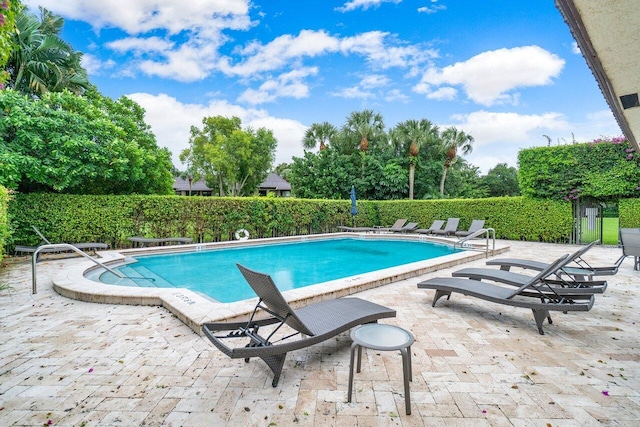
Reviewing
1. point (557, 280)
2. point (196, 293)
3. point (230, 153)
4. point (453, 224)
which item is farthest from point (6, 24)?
point (230, 153)

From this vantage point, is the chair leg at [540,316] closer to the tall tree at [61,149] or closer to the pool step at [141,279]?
the pool step at [141,279]

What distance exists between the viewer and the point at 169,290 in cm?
543

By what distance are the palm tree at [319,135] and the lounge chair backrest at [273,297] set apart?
92.7 feet

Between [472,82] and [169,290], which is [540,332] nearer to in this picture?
[169,290]

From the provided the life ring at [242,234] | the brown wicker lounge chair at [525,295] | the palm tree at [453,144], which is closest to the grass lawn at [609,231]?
the palm tree at [453,144]

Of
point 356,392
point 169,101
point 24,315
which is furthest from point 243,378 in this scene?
point 169,101

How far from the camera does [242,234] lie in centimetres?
1471

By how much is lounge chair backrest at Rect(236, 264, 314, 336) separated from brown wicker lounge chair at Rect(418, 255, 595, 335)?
2841 mm

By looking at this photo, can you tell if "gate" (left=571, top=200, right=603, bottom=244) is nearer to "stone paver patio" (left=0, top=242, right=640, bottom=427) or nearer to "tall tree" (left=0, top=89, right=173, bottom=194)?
"stone paver patio" (left=0, top=242, right=640, bottom=427)

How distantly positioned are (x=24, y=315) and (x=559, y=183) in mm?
18191

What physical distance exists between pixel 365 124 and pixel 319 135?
469cm

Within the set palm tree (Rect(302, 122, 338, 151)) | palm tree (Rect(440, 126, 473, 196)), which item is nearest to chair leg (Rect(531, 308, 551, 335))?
palm tree (Rect(440, 126, 473, 196))

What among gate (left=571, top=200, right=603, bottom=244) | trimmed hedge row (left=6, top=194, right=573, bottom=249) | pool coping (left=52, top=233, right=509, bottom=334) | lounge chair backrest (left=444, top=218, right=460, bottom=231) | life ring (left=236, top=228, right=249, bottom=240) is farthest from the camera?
lounge chair backrest (left=444, top=218, right=460, bottom=231)

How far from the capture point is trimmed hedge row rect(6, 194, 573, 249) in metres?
10.9
